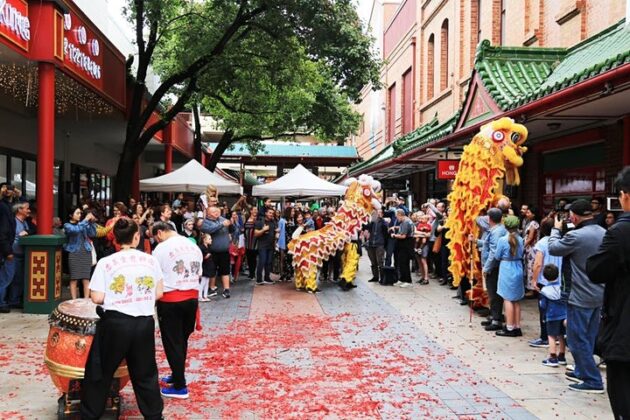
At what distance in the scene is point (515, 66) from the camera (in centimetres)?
1239

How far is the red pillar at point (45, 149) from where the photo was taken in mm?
9273

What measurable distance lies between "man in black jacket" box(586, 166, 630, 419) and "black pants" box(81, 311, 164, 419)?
321cm

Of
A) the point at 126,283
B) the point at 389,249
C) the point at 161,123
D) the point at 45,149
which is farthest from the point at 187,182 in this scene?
the point at 126,283

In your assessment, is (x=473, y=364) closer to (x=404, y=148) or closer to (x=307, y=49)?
(x=307, y=49)

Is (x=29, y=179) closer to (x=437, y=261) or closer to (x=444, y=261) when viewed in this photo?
(x=437, y=261)

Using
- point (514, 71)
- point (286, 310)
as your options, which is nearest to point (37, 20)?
point (286, 310)

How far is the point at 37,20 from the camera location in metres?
8.92

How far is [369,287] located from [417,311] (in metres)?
3.01

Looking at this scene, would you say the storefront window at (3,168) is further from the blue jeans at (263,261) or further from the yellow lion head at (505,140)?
the yellow lion head at (505,140)

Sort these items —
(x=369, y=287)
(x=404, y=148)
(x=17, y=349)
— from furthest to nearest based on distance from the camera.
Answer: (x=404, y=148) < (x=369, y=287) < (x=17, y=349)

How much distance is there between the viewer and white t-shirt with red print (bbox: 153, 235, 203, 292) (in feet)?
17.9

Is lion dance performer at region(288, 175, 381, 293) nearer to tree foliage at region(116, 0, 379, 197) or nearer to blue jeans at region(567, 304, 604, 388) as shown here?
tree foliage at region(116, 0, 379, 197)

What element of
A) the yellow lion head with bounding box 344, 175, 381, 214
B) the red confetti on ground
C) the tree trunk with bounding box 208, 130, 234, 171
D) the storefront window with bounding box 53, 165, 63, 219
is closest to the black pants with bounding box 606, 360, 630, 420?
the red confetti on ground

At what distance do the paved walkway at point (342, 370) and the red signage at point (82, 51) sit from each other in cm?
414
